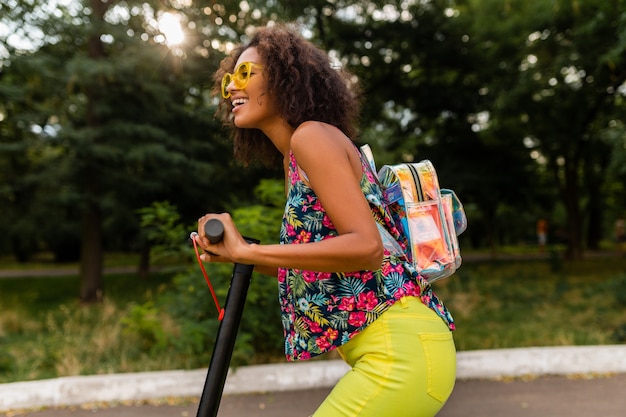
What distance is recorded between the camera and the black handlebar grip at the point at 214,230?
4.36 ft

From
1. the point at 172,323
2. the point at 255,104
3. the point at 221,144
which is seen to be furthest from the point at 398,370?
the point at 221,144

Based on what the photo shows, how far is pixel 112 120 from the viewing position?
10.6m

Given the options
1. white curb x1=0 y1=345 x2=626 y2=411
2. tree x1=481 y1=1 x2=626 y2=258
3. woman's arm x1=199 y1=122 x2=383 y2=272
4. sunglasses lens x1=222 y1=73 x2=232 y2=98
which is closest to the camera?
woman's arm x1=199 y1=122 x2=383 y2=272

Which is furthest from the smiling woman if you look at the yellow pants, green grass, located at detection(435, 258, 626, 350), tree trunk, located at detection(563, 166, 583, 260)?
tree trunk, located at detection(563, 166, 583, 260)

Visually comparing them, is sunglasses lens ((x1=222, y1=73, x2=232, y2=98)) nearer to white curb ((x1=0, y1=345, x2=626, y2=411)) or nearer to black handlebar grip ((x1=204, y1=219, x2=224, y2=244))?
black handlebar grip ((x1=204, y1=219, x2=224, y2=244))

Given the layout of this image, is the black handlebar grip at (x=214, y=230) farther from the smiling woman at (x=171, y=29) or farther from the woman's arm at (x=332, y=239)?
the smiling woman at (x=171, y=29)

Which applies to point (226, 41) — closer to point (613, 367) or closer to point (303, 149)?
point (613, 367)

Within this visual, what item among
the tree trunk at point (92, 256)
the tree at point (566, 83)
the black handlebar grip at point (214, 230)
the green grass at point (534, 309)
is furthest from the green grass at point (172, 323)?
the black handlebar grip at point (214, 230)

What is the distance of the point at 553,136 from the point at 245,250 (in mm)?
16452

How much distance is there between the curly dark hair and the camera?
5.16ft

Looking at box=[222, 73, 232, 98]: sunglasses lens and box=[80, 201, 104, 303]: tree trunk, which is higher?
box=[222, 73, 232, 98]: sunglasses lens

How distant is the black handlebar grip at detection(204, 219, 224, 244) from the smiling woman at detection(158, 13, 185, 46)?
8.68 metres

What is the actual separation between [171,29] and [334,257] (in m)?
9.01

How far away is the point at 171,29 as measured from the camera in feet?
31.1
